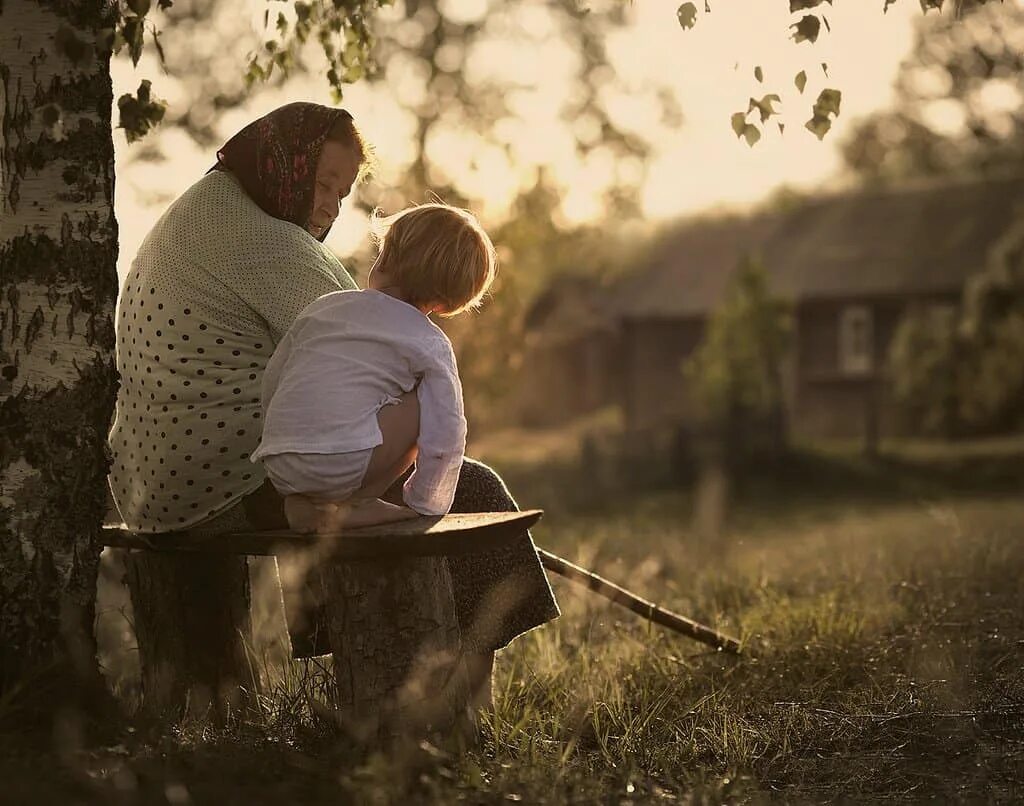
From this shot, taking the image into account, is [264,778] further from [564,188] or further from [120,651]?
[564,188]

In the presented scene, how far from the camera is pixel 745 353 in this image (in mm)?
21172

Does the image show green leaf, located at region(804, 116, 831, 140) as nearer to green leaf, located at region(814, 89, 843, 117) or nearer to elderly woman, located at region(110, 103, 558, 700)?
green leaf, located at region(814, 89, 843, 117)

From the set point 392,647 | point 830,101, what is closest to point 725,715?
point 392,647

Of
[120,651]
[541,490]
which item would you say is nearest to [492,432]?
[541,490]

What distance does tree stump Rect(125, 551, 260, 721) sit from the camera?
4.19 meters

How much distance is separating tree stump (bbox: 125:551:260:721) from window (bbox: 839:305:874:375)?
942 inches

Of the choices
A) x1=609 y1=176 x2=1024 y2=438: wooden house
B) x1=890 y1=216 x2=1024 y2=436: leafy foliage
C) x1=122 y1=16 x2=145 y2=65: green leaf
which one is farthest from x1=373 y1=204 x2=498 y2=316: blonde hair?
x1=609 y1=176 x2=1024 y2=438: wooden house

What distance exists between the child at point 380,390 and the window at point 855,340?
24312 millimetres

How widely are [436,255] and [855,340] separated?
81.8ft

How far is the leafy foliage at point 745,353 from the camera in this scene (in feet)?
68.1

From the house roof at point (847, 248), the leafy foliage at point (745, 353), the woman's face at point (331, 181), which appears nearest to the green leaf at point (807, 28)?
the woman's face at point (331, 181)

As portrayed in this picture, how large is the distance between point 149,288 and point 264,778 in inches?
64.7

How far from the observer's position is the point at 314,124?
3.99m

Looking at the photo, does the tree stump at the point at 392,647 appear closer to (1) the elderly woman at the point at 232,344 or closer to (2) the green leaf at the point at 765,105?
(1) the elderly woman at the point at 232,344
